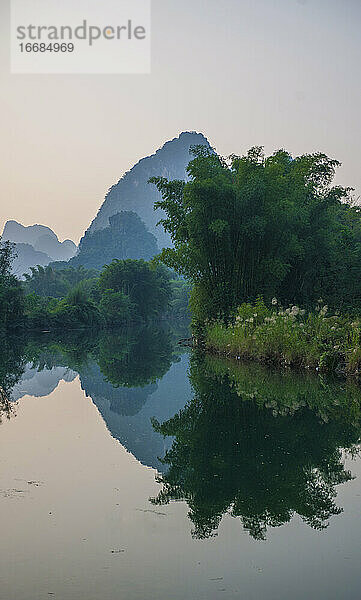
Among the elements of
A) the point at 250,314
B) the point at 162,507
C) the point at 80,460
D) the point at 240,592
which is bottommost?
the point at 240,592

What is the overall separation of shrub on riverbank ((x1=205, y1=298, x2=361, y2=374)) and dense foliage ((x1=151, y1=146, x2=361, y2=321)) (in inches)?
95.3

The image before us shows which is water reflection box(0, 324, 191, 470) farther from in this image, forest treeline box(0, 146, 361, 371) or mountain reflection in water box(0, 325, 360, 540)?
forest treeline box(0, 146, 361, 371)

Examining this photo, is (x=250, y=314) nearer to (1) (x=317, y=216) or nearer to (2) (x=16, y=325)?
(1) (x=317, y=216)

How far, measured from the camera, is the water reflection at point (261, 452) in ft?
17.1

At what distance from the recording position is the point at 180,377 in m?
16.2

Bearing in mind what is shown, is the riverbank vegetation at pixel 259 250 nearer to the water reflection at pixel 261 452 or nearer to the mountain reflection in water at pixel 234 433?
the mountain reflection in water at pixel 234 433

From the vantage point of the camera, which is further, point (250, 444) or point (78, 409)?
point (78, 409)

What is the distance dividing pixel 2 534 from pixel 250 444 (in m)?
3.51

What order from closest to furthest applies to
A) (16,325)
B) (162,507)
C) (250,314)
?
(162,507) < (250,314) < (16,325)

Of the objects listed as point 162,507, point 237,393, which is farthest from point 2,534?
point 237,393

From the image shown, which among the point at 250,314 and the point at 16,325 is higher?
the point at 16,325

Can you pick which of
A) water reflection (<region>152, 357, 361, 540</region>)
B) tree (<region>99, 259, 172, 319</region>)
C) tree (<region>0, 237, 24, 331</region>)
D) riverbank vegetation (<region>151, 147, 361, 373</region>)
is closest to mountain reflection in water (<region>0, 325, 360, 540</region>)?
water reflection (<region>152, 357, 361, 540</region>)

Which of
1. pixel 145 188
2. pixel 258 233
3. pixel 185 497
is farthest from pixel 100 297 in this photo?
pixel 145 188

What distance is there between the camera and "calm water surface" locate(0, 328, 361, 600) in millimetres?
3861
